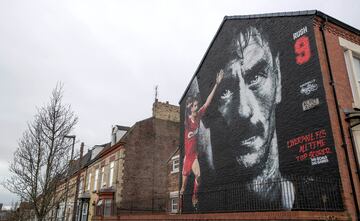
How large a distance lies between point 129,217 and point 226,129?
7.55m

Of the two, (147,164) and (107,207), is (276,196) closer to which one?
(147,164)

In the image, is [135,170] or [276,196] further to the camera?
[135,170]

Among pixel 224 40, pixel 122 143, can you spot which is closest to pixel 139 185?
pixel 122 143

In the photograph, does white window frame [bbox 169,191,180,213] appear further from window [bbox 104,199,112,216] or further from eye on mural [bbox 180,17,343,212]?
window [bbox 104,199,112,216]

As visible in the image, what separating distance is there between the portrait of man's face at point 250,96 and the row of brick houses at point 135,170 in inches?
505

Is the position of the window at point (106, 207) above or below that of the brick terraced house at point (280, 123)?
below

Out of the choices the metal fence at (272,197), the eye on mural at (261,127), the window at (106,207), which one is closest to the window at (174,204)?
the metal fence at (272,197)

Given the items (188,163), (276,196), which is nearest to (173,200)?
(188,163)

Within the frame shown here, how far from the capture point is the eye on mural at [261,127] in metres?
11.0

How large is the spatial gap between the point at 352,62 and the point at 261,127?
14.8 ft

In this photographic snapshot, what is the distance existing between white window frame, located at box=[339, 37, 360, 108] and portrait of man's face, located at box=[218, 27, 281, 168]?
2687 mm

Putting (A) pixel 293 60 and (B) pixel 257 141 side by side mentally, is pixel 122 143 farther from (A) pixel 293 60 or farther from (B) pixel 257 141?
(A) pixel 293 60

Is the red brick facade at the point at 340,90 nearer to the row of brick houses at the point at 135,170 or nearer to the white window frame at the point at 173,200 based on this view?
the white window frame at the point at 173,200

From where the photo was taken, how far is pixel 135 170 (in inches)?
1112
